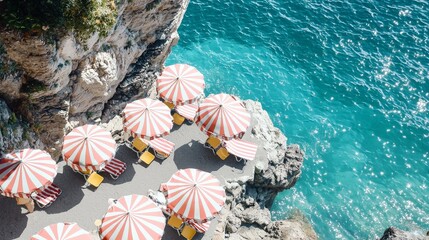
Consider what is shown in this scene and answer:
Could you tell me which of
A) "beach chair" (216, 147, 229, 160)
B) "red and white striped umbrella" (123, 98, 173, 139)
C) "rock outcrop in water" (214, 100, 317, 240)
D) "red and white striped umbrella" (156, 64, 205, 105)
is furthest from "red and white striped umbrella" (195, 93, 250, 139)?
"rock outcrop in water" (214, 100, 317, 240)

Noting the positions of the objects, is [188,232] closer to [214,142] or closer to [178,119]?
[214,142]

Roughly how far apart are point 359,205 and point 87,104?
22457 millimetres

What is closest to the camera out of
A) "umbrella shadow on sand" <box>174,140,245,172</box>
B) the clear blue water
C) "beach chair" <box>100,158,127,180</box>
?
"beach chair" <box>100,158,127,180</box>

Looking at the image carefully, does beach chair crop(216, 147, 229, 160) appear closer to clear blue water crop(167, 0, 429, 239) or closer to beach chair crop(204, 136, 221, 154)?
beach chair crop(204, 136, 221, 154)

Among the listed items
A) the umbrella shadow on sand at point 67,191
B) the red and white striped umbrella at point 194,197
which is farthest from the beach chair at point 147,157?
the umbrella shadow on sand at point 67,191

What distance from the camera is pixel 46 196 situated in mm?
24375

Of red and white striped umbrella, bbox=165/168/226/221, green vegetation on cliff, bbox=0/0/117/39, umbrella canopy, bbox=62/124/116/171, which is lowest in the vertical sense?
red and white striped umbrella, bbox=165/168/226/221

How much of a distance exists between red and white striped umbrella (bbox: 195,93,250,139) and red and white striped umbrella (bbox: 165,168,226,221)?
4.16m

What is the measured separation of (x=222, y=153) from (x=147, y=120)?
220 inches

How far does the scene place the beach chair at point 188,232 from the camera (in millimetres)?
24547

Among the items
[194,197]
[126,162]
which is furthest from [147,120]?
[194,197]

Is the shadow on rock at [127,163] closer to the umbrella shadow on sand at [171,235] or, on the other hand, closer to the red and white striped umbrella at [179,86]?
the umbrella shadow on sand at [171,235]

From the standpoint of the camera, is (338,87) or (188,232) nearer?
(188,232)

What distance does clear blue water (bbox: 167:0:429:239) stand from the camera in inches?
1407
